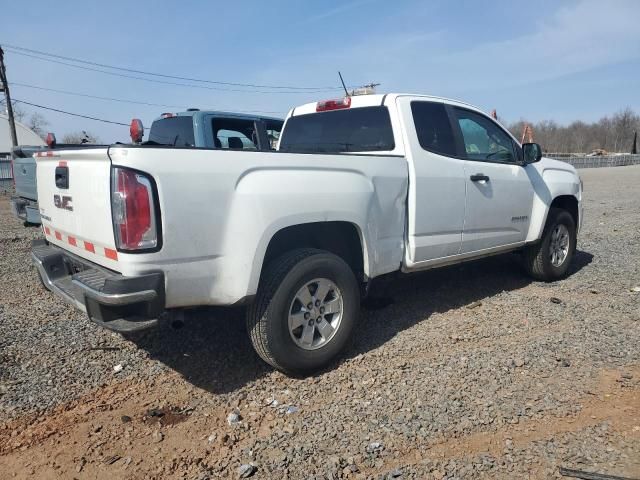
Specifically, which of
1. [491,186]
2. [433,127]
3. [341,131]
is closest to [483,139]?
[491,186]

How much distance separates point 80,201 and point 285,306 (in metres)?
1.41

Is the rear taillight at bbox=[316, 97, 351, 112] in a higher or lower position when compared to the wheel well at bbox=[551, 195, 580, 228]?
higher

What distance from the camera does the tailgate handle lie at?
3.13 m

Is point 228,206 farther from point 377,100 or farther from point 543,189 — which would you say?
point 543,189

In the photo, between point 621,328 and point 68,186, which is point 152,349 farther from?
point 621,328

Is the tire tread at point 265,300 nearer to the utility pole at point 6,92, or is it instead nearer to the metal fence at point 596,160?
the utility pole at point 6,92

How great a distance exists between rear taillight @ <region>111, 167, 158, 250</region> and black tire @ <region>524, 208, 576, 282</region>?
4.47 metres

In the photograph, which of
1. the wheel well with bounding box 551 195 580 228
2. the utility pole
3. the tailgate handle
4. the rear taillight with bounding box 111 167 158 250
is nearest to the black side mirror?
the wheel well with bounding box 551 195 580 228

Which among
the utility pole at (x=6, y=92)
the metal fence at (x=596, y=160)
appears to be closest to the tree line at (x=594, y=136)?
the metal fence at (x=596, y=160)

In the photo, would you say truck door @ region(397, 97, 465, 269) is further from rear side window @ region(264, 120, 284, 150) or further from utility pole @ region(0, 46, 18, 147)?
utility pole @ region(0, 46, 18, 147)

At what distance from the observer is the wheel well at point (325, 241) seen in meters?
3.44

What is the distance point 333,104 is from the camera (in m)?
4.69

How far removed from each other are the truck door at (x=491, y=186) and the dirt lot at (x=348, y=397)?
73 cm

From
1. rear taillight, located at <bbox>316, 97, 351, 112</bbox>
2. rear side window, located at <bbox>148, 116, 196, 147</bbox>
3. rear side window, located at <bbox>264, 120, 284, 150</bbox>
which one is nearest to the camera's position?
rear taillight, located at <bbox>316, 97, 351, 112</bbox>
